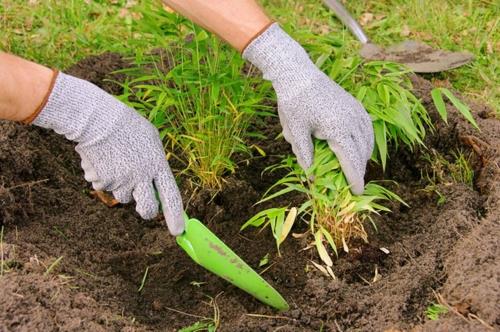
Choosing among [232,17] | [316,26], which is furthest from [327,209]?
[316,26]

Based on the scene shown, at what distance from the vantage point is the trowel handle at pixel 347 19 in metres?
3.80

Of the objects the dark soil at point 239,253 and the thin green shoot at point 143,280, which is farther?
the thin green shoot at point 143,280

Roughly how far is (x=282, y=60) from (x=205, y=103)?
1.41 ft

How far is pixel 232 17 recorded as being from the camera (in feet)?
7.53

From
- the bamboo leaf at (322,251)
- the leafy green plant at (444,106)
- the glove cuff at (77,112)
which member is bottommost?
the bamboo leaf at (322,251)

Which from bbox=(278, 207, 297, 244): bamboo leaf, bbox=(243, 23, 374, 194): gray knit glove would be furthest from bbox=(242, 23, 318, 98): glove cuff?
bbox=(278, 207, 297, 244): bamboo leaf

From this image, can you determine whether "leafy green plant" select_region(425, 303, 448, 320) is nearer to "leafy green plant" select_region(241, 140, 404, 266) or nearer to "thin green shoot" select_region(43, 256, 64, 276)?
"leafy green plant" select_region(241, 140, 404, 266)

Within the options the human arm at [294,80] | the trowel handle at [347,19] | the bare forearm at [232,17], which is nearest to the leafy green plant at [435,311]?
the human arm at [294,80]

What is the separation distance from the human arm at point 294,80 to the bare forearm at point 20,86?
0.56 m

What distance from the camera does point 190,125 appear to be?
2.58m

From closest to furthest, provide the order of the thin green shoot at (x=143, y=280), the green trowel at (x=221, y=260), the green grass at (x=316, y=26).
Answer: the green trowel at (x=221, y=260)
the thin green shoot at (x=143, y=280)
the green grass at (x=316, y=26)

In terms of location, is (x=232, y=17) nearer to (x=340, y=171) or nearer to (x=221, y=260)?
(x=340, y=171)

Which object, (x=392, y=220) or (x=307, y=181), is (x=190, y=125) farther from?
(x=392, y=220)

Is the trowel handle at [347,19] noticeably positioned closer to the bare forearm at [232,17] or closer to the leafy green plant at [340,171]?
the leafy green plant at [340,171]
